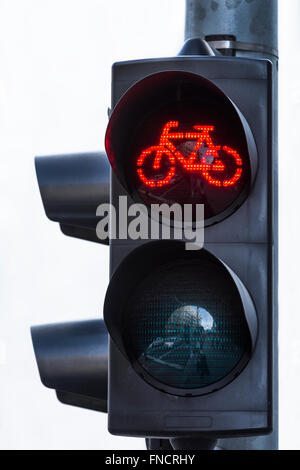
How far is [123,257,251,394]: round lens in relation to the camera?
3156 mm

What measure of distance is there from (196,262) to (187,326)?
0.19 metres

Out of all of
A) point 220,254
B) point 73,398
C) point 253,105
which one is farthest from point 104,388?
point 253,105

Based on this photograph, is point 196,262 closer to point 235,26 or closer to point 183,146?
point 183,146

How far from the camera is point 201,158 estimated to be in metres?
3.21

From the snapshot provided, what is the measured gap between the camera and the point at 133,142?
3.31m

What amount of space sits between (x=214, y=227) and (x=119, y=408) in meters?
0.55

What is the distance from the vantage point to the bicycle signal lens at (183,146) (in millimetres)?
3201

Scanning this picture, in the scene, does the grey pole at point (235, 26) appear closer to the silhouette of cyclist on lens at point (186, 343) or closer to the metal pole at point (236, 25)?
the metal pole at point (236, 25)

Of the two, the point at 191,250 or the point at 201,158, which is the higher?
the point at 201,158

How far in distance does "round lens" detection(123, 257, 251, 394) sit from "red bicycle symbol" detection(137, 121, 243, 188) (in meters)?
0.23

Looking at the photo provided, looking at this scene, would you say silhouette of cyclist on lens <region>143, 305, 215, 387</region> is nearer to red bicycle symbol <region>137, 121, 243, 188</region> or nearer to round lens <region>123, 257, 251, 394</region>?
round lens <region>123, 257, 251, 394</region>

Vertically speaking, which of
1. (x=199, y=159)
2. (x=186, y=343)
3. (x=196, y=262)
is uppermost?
(x=199, y=159)

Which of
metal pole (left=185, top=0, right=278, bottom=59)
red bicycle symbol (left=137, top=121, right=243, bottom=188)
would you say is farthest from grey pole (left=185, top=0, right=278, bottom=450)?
red bicycle symbol (left=137, top=121, right=243, bottom=188)

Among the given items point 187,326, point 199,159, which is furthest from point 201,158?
point 187,326
